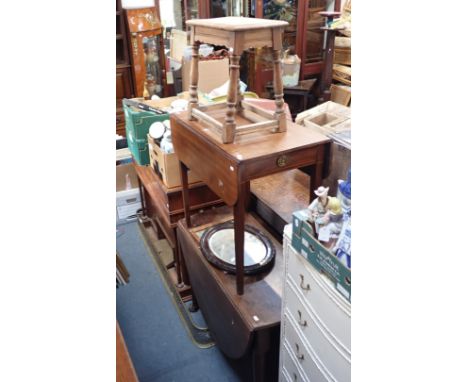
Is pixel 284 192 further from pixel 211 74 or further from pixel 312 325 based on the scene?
pixel 211 74

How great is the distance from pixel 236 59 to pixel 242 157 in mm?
325

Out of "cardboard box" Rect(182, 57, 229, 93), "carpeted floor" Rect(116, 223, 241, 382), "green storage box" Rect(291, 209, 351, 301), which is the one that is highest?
"cardboard box" Rect(182, 57, 229, 93)

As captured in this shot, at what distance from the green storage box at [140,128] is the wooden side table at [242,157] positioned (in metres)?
0.83

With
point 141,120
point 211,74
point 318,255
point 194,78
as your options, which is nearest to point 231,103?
point 194,78

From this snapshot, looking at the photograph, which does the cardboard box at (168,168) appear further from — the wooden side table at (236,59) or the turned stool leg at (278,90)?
the turned stool leg at (278,90)

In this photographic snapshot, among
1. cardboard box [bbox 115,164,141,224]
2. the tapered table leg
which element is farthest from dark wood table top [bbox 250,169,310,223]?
cardboard box [bbox 115,164,141,224]

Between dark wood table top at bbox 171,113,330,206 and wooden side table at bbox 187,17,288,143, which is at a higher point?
wooden side table at bbox 187,17,288,143

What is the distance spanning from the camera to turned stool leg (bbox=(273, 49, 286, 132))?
1.38m

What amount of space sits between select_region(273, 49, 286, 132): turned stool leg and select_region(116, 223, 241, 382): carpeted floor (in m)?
1.25

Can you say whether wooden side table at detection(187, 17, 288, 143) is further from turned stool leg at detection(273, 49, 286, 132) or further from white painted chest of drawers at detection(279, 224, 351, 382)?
white painted chest of drawers at detection(279, 224, 351, 382)
